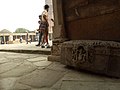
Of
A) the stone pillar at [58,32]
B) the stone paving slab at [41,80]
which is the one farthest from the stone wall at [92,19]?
the stone paving slab at [41,80]

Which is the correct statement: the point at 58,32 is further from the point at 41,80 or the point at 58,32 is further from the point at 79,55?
the point at 41,80

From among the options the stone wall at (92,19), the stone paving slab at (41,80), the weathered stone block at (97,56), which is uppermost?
the stone wall at (92,19)

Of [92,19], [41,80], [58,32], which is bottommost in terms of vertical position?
[41,80]

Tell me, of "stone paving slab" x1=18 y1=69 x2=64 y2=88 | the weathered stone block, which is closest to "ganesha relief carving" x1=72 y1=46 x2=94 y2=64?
the weathered stone block

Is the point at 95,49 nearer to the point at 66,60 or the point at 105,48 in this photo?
the point at 105,48

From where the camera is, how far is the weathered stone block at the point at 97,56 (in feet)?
6.55

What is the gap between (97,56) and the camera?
84.0 inches

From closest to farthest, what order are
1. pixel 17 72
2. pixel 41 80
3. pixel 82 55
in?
pixel 41 80 → pixel 82 55 → pixel 17 72

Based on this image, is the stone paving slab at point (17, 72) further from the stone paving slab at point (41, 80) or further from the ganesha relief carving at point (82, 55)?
the ganesha relief carving at point (82, 55)

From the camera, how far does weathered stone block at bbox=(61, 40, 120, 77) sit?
6.55 ft

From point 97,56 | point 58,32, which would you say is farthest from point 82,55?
point 58,32

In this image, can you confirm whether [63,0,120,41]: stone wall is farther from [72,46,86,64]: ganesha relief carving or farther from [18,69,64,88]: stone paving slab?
[18,69,64,88]: stone paving slab

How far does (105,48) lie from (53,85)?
873 millimetres

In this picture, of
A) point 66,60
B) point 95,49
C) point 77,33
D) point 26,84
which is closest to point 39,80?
point 26,84
